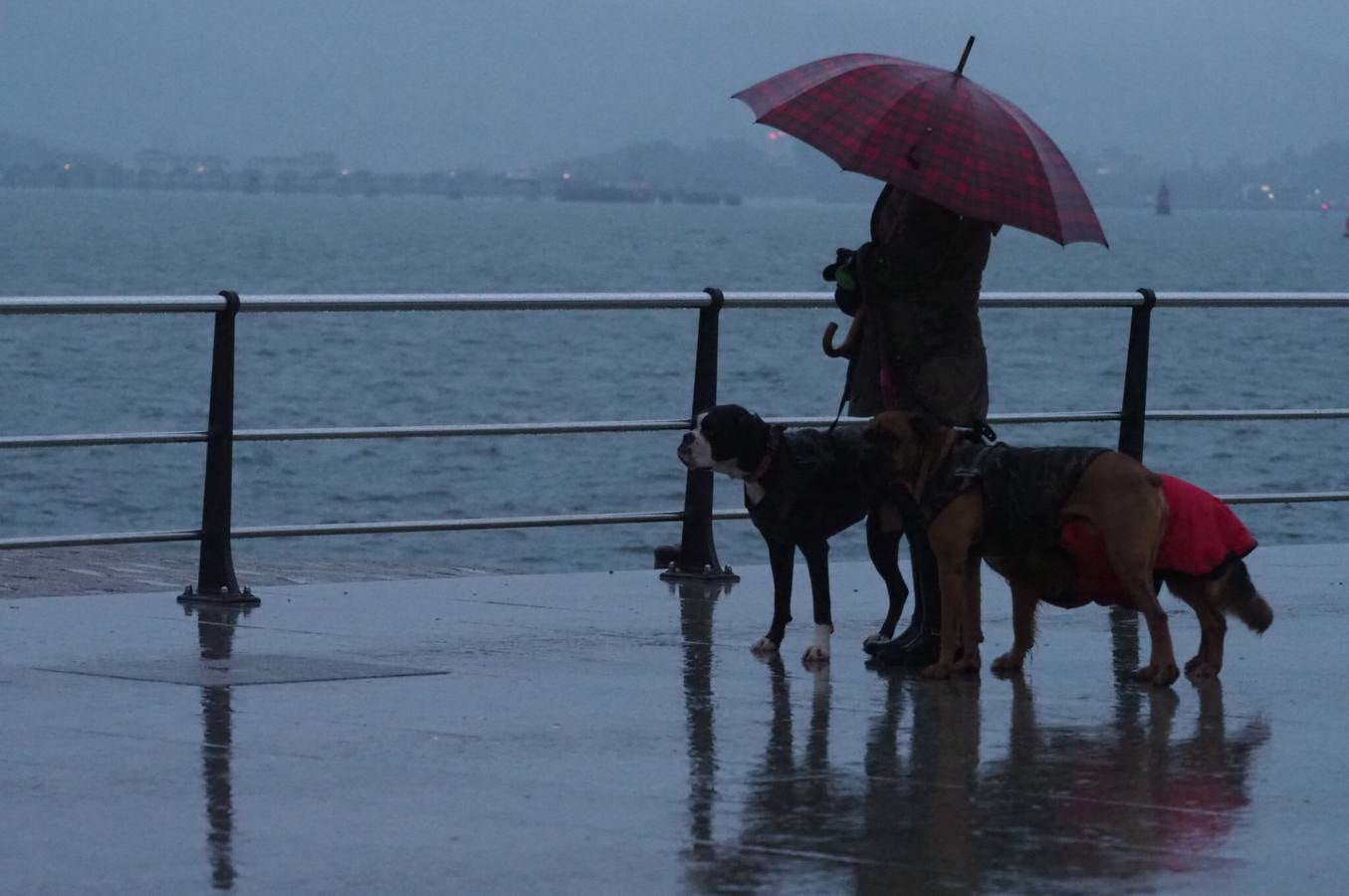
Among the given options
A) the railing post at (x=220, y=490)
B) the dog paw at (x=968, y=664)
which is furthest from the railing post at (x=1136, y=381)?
the railing post at (x=220, y=490)

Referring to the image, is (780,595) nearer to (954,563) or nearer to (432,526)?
(954,563)

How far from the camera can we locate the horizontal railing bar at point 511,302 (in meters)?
9.27

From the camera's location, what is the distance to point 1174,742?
23.2 feet

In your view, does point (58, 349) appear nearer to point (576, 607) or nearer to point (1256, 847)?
point (576, 607)

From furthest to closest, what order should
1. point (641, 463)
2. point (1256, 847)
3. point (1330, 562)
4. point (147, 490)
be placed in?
point (641, 463), point (147, 490), point (1330, 562), point (1256, 847)

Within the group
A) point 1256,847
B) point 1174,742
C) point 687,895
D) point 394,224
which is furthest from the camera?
point 394,224

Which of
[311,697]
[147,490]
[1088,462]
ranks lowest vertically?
[147,490]

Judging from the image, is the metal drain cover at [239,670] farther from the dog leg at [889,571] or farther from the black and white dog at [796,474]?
the dog leg at [889,571]

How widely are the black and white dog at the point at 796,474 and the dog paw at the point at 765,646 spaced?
0.21 metres

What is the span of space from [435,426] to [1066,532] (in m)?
3.12

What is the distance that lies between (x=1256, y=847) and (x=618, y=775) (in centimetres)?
155

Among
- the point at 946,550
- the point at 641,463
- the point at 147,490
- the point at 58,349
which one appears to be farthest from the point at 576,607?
the point at 58,349

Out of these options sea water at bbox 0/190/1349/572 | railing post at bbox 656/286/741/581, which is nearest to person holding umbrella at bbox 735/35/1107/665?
railing post at bbox 656/286/741/581

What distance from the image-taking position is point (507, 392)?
53.4 metres
